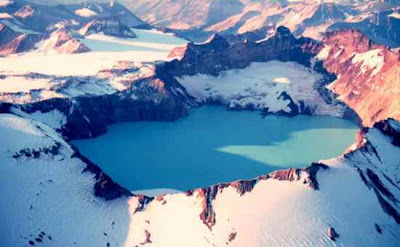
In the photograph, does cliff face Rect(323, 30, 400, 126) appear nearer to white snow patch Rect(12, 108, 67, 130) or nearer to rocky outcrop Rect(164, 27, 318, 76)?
rocky outcrop Rect(164, 27, 318, 76)

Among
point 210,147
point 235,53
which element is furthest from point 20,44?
point 210,147

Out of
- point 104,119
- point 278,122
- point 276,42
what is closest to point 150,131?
point 104,119

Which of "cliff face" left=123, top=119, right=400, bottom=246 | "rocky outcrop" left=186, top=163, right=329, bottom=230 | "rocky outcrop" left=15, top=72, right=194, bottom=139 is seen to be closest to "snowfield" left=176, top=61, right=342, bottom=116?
"rocky outcrop" left=15, top=72, right=194, bottom=139

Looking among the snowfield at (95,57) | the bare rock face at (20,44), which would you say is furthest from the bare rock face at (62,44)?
the bare rock face at (20,44)

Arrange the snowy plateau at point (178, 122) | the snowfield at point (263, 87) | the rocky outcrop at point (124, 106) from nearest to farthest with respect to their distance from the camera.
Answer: the snowy plateau at point (178, 122), the rocky outcrop at point (124, 106), the snowfield at point (263, 87)

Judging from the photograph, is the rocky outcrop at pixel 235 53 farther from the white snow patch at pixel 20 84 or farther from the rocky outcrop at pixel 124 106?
the white snow patch at pixel 20 84

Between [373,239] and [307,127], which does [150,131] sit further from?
[373,239]

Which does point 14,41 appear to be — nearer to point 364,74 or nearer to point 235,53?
point 235,53
